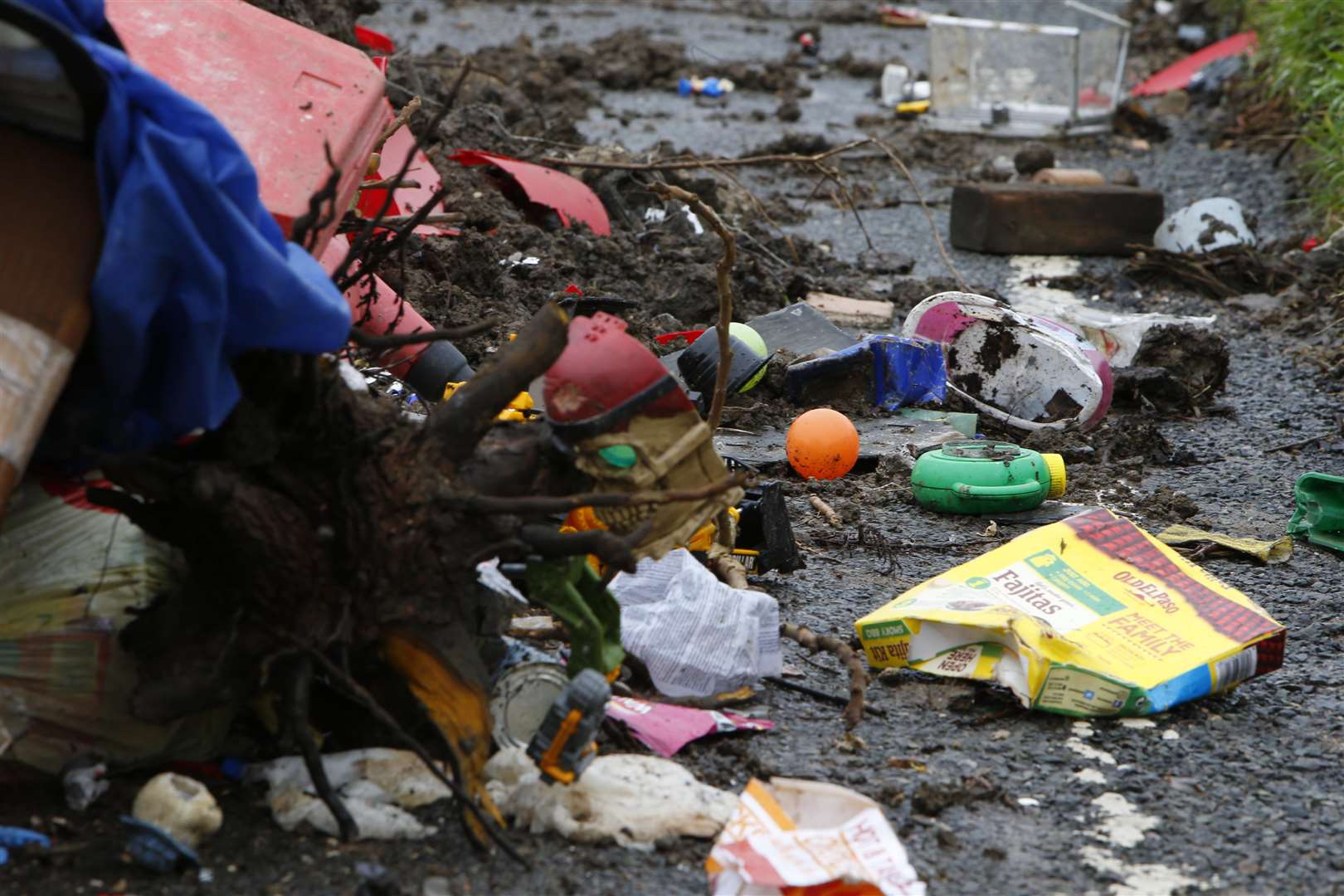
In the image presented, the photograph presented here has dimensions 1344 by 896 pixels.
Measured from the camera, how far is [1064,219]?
813 centimetres

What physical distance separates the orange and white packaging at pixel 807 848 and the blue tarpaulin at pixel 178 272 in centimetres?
103

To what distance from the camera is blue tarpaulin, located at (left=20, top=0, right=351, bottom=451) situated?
6.88 feet

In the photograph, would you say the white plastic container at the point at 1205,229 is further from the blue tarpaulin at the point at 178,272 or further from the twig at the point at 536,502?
the blue tarpaulin at the point at 178,272

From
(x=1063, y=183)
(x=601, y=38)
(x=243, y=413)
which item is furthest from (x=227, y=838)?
(x=601, y=38)

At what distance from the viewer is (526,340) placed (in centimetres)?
255

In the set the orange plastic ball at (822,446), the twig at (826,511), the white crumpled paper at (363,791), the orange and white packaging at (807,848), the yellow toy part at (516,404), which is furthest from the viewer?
the orange plastic ball at (822,446)

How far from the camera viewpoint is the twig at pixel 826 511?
168 inches

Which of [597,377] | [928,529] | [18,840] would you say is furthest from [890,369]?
[18,840]

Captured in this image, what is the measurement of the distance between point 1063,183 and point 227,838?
24.3ft

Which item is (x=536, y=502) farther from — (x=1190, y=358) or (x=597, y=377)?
(x=1190, y=358)

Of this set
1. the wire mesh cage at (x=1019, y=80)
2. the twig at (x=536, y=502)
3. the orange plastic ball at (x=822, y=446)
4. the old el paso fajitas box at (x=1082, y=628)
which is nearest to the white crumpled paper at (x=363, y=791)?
the twig at (x=536, y=502)

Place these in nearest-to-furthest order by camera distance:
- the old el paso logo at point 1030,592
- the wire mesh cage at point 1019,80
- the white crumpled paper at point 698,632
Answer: the white crumpled paper at point 698,632 < the old el paso logo at point 1030,592 < the wire mesh cage at point 1019,80

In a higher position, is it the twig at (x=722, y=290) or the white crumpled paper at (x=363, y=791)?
the twig at (x=722, y=290)

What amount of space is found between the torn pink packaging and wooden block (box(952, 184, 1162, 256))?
581 cm
